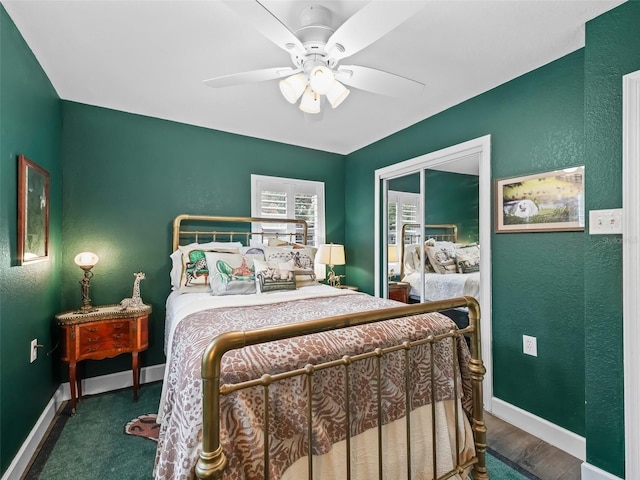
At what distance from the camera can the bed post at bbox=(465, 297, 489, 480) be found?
1.48 metres

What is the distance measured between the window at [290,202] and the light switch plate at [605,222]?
109 inches

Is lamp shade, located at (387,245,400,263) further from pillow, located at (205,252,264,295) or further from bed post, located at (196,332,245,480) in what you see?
bed post, located at (196,332,245,480)

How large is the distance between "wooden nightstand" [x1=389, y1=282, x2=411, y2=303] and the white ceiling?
1759 mm

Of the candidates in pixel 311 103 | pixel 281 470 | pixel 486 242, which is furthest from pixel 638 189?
pixel 281 470

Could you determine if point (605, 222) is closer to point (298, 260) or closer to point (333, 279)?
point (298, 260)

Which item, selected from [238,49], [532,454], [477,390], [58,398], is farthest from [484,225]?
[58,398]

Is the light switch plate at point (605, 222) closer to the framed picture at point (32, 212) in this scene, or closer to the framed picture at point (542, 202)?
the framed picture at point (542, 202)

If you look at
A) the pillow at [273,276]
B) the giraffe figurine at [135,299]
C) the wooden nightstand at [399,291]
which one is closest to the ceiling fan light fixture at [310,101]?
the pillow at [273,276]

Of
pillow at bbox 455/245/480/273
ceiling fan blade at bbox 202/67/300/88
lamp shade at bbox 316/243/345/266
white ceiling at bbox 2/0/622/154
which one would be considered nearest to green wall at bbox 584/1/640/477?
white ceiling at bbox 2/0/622/154

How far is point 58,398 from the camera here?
2.57 metres

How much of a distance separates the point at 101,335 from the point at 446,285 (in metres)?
2.94

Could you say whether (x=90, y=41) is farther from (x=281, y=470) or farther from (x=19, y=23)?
(x=281, y=470)

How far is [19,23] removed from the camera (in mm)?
1787

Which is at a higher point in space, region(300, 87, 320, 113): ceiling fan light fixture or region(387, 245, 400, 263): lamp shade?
region(300, 87, 320, 113): ceiling fan light fixture
